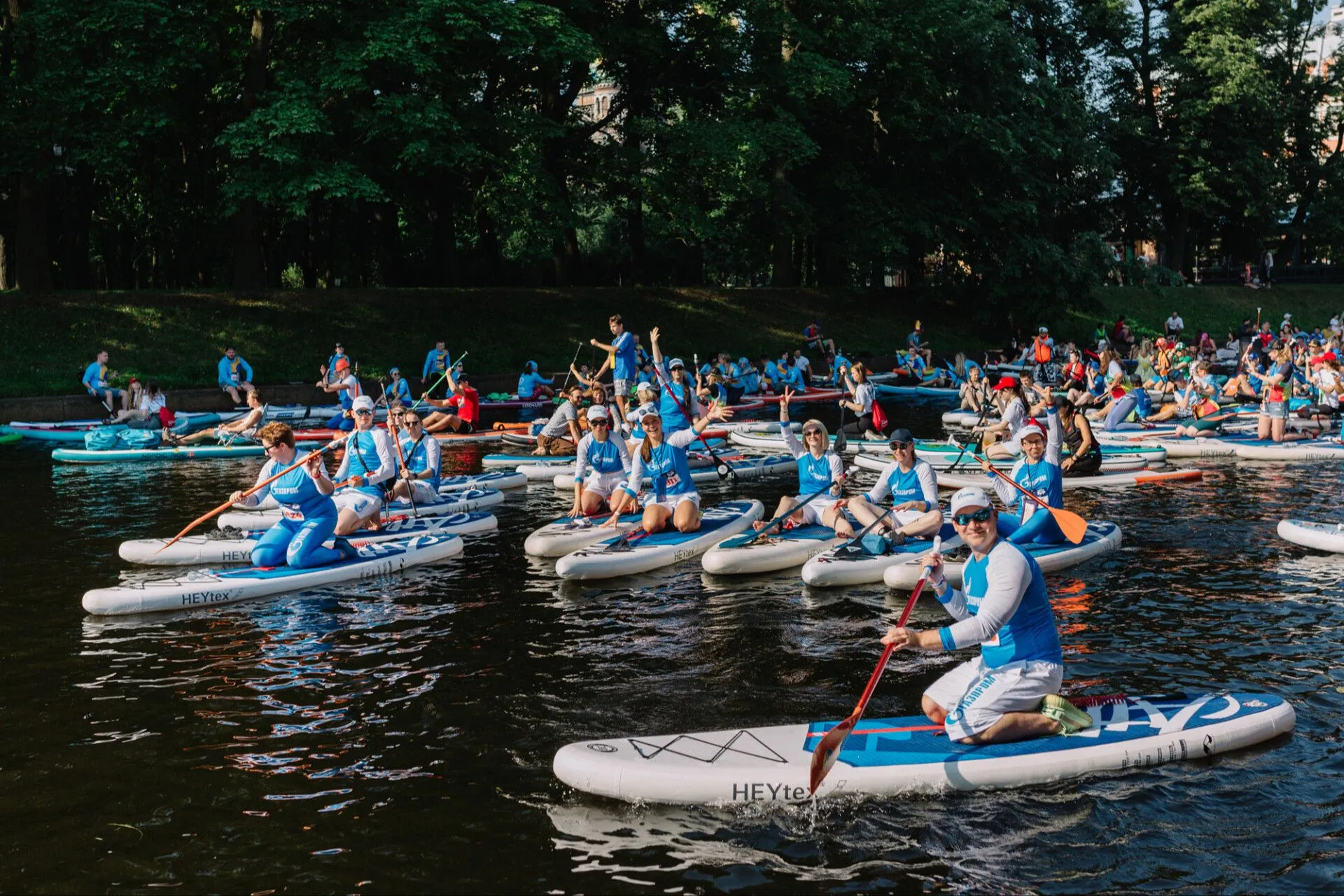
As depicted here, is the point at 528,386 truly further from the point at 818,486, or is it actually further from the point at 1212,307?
the point at 1212,307

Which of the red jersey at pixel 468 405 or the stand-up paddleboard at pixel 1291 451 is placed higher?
the red jersey at pixel 468 405

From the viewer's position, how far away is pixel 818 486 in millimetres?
15000

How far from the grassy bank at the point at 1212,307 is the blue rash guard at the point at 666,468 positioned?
1598 inches

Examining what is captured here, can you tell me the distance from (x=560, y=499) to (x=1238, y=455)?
12951 millimetres

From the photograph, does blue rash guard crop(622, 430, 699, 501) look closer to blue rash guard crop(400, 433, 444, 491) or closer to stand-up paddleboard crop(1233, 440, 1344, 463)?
→ blue rash guard crop(400, 433, 444, 491)

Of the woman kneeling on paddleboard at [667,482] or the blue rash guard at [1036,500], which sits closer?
the blue rash guard at [1036,500]

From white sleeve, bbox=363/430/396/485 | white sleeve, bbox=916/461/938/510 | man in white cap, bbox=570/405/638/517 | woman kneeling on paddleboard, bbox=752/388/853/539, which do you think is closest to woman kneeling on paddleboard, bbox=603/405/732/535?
man in white cap, bbox=570/405/638/517

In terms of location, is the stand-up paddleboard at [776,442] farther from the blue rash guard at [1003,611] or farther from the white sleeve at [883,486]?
the blue rash guard at [1003,611]

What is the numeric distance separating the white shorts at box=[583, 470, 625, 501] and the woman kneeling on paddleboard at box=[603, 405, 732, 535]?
0.89m

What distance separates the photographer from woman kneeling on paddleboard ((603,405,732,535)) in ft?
50.2

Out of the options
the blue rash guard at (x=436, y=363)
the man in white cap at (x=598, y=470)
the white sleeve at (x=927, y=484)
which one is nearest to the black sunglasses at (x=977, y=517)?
the white sleeve at (x=927, y=484)

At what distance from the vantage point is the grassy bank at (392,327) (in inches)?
1309

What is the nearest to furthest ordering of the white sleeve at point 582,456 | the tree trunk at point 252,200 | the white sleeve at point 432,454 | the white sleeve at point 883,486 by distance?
the white sleeve at point 883,486, the white sleeve at point 582,456, the white sleeve at point 432,454, the tree trunk at point 252,200

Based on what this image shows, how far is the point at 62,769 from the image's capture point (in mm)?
8875
